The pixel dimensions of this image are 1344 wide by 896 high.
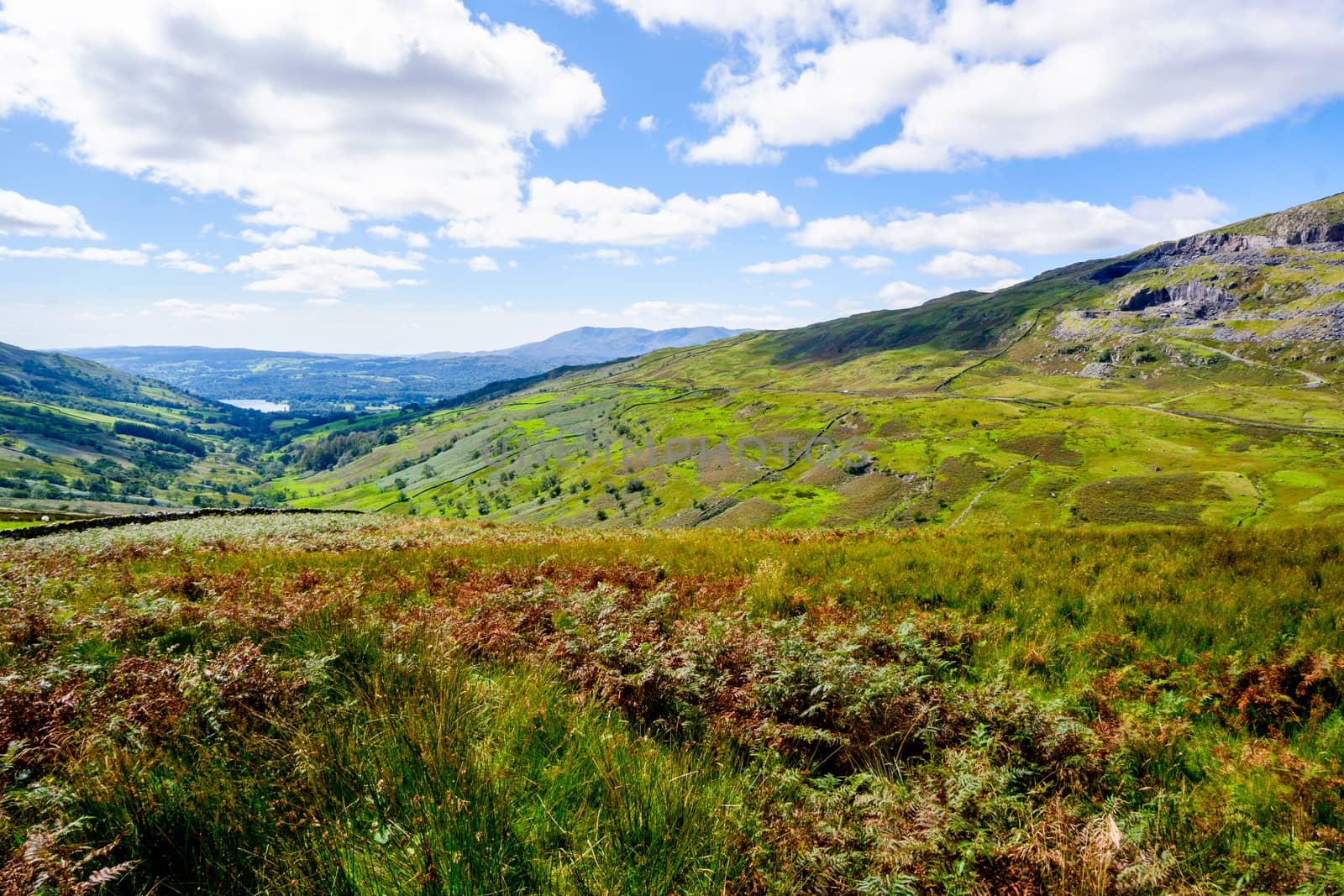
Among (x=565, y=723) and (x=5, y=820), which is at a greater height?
(x=5, y=820)

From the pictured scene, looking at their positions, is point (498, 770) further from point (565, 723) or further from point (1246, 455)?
point (1246, 455)

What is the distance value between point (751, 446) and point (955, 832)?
188386 mm

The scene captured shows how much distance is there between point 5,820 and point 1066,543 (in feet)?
45.4

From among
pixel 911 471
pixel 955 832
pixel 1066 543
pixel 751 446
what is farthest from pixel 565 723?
pixel 751 446

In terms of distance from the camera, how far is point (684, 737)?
4.74 meters

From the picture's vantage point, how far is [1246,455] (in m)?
139

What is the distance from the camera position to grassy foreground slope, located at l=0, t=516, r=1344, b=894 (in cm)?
284

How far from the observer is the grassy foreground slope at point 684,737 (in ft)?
9.33

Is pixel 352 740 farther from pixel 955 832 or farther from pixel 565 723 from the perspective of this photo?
pixel 955 832

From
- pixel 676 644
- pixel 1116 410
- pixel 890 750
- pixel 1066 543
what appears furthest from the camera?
pixel 1116 410

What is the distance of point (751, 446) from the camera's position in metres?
190

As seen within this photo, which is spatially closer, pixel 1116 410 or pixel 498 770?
pixel 498 770

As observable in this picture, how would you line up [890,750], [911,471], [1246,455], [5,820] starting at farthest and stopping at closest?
[911,471] → [1246,455] → [890,750] → [5,820]

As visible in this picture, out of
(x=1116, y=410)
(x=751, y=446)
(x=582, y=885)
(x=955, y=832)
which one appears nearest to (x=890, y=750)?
(x=955, y=832)
